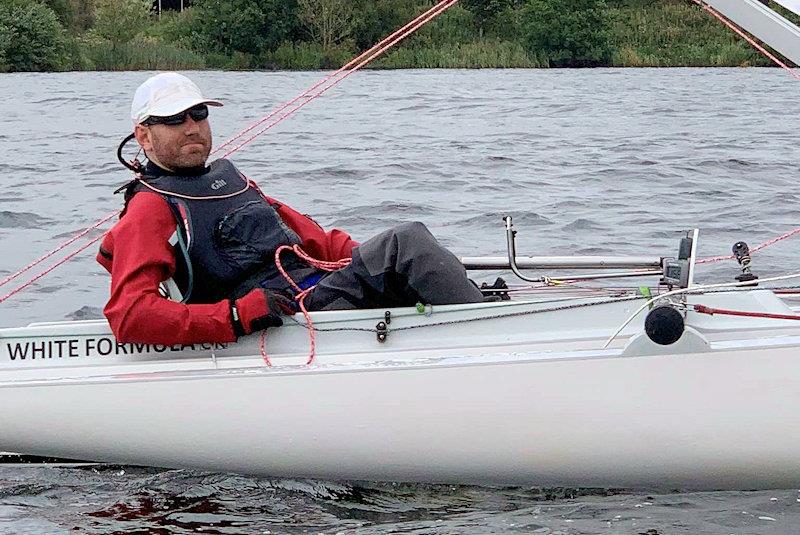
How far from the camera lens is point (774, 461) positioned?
3.52 meters

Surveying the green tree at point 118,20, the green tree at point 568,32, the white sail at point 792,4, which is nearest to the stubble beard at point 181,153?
the white sail at point 792,4

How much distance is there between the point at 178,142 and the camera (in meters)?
3.87

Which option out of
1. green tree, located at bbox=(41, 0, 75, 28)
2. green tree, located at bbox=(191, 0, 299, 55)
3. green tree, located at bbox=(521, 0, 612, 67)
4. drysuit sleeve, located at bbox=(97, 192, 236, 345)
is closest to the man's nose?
drysuit sleeve, located at bbox=(97, 192, 236, 345)

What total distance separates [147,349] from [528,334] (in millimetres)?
1162

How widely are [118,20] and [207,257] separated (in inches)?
1501

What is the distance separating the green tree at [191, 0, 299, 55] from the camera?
130ft

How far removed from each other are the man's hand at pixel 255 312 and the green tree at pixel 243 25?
3636cm

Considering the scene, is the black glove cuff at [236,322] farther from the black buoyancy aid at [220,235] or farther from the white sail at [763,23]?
the white sail at [763,23]

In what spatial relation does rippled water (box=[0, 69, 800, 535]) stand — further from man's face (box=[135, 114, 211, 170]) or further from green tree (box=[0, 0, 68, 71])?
green tree (box=[0, 0, 68, 71])

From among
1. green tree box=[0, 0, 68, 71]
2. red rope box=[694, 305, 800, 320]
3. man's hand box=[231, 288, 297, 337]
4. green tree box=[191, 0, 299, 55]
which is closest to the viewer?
red rope box=[694, 305, 800, 320]

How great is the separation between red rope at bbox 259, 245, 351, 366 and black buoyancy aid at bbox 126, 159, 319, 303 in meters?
0.03

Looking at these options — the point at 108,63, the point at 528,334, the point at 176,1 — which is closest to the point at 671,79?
the point at 108,63

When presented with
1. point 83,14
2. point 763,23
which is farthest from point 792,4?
point 83,14

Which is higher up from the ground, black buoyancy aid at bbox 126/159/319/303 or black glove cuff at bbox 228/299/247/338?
black buoyancy aid at bbox 126/159/319/303
